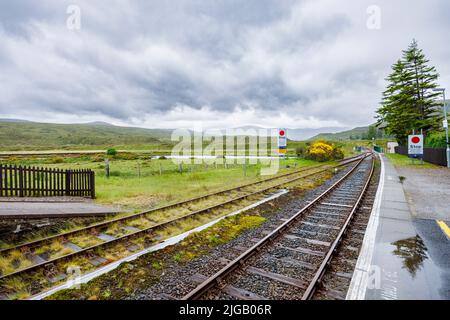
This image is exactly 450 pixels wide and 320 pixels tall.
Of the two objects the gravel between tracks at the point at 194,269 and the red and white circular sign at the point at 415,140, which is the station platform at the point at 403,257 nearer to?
the gravel between tracks at the point at 194,269

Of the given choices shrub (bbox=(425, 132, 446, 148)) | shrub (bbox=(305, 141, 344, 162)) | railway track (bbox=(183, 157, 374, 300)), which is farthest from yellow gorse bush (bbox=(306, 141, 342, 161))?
railway track (bbox=(183, 157, 374, 300))

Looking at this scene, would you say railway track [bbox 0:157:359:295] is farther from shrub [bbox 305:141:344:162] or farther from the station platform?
shrub [bbox 305:141:344:162]

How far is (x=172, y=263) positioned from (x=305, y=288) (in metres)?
3.04

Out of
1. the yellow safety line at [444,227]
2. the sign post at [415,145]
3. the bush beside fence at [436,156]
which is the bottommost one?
the yellow safety line at [444,227]

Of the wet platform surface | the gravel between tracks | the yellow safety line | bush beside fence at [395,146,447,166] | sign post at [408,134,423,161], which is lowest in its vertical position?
the gravel between tracks

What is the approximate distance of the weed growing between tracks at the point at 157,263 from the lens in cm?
446

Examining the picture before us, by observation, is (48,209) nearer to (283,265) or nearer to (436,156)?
(283,265)

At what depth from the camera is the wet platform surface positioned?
24.5 feet

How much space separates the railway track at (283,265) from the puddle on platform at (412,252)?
136 centimetres

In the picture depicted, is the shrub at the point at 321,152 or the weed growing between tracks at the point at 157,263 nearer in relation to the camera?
the weed growing between tracks at the point at 157,263

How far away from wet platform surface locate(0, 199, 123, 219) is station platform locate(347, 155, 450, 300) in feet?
29.0

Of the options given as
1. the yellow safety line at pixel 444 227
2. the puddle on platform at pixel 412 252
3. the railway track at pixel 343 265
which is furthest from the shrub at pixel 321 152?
the puddle on platform at pixel 412 252
